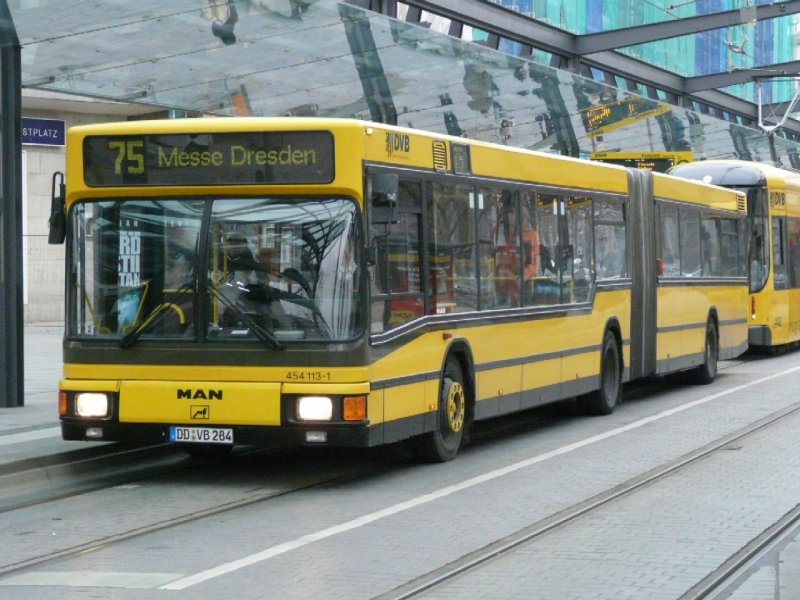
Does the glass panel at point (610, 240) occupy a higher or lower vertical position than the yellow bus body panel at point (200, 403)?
higher

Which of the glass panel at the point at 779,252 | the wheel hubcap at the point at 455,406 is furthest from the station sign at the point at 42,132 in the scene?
the glass panel at the point at 779,252

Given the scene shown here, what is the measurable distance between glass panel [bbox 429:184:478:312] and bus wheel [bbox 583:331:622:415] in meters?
4.31

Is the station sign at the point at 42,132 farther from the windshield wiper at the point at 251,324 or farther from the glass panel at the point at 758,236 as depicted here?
the glass panel at the point at 758,236

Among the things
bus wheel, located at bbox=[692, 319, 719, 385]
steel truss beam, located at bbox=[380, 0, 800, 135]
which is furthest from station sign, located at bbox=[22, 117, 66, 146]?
Result: steel truss beam, located at bbox=[380, 0, 800, 135]

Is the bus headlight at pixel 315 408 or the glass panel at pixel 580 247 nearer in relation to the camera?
the bus headlight at pixel 315 408

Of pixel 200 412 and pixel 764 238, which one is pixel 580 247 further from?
pixel 764 238

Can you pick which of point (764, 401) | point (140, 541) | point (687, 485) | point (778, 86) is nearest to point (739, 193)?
point (764, 401)

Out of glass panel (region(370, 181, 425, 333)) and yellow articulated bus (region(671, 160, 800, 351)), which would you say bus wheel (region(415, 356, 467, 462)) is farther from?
yellow articulated bus (region(671, 160, 800, 351))

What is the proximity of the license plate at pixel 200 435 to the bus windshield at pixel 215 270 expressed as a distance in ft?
2.16

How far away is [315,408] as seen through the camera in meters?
11.4

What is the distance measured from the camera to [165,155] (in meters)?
11.9

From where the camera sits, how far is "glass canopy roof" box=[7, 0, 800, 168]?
17031mm

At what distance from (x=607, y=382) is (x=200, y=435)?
7368 millimetres

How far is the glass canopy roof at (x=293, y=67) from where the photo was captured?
17.0 metres
